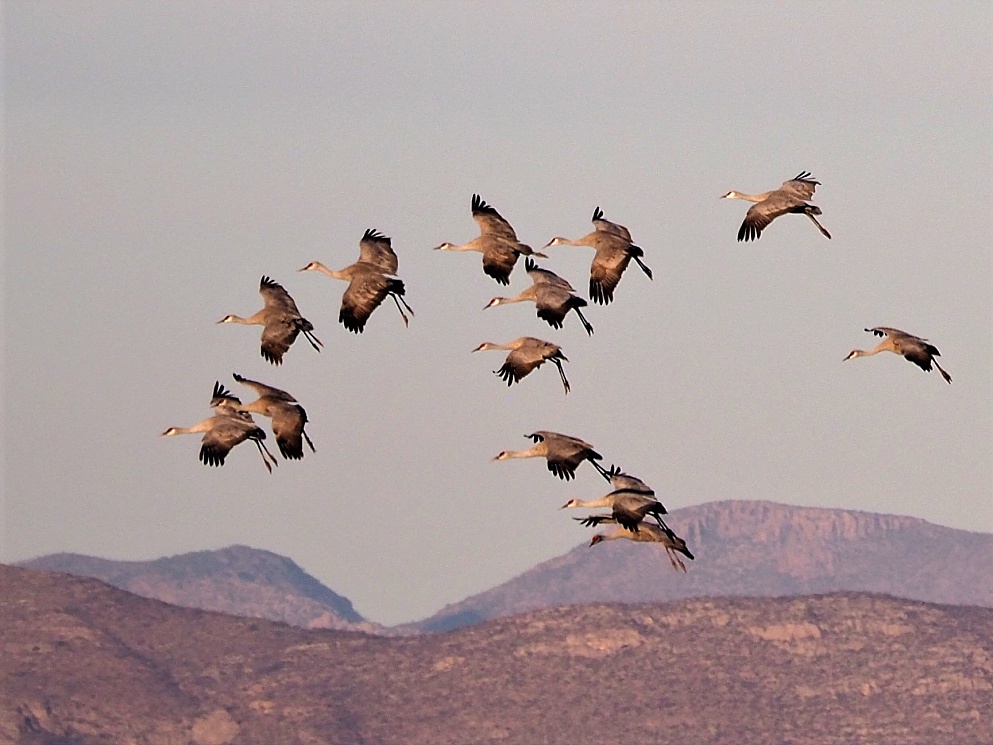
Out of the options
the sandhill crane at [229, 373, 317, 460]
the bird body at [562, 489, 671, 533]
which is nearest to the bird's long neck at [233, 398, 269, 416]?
the sandhill crane at [229, 373, 317, 460]

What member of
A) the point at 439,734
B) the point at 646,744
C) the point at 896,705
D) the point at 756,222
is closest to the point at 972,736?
the point at 896,705

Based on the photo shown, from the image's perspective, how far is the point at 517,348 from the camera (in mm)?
70562

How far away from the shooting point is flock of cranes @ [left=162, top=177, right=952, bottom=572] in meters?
66.3

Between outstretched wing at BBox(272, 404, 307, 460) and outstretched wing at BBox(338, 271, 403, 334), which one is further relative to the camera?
outstretched wing at BBox(338, 271, 403, 334)

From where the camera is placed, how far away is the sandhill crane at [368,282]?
6994 centimetres

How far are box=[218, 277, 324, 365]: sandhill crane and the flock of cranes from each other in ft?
0.08

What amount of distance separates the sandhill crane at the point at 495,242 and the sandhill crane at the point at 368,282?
2316 millimetres

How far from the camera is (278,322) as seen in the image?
7000cm

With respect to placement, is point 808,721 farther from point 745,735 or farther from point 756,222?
point 756,222

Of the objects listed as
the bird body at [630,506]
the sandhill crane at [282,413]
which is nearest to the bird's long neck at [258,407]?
the sandhill crane at [282,413]

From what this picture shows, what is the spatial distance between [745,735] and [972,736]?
1589 centimetres

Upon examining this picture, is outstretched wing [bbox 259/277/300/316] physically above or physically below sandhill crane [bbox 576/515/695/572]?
above

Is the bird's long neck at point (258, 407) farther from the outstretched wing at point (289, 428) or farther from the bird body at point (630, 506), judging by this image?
the bird body at point (630, 506)

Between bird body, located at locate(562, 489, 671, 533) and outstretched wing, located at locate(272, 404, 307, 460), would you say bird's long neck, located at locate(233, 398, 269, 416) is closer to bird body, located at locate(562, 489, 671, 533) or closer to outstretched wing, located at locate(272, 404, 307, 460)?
outstretched wing, located at locate(272, 404, 307, 460)
